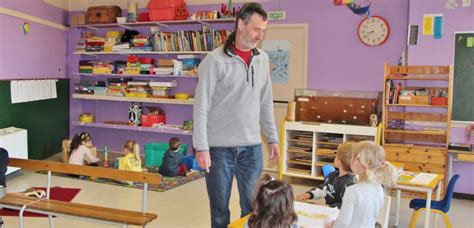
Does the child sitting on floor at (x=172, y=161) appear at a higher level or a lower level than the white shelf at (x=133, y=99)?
lower

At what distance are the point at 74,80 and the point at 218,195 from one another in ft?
20.8

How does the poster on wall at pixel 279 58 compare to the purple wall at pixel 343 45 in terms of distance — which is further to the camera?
the poster on wall at pixel 279 58

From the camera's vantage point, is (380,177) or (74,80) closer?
(380,177)

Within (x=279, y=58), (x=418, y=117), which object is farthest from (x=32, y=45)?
(x=418, y=117)

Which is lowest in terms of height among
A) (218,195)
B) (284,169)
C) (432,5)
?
(284,169)

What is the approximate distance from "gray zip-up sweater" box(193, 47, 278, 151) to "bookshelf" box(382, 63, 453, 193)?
332 cm

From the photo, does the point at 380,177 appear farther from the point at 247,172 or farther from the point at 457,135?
the point at 457,135

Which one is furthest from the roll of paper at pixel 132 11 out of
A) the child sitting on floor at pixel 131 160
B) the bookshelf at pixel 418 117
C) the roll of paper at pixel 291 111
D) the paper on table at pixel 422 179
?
the paper on table at pixel 422 179

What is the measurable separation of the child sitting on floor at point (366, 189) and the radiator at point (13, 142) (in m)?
4.63

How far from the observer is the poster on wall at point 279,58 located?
21.9ft

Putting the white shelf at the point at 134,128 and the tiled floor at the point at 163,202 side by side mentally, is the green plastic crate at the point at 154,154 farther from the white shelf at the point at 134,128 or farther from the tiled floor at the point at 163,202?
the tiled floor at the point at 163,202

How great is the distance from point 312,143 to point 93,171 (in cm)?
331

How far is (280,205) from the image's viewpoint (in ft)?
6.67

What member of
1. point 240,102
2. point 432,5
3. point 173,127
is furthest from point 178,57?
point 240,102
